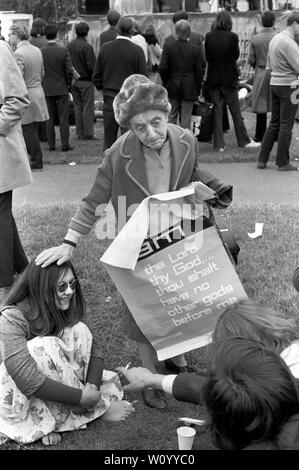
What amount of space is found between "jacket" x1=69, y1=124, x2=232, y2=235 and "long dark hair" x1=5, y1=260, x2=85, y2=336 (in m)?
0.26

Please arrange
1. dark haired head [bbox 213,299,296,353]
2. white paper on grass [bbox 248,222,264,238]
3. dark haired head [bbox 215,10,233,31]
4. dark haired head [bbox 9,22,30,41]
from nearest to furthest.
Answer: dark haired head [bbox 213,299,296,353] < white paper on grass [bbox 248,222,264,238] < dark haired head [bbox 9,22,30,41] < dark haired head [bbox 215,10,233,31]

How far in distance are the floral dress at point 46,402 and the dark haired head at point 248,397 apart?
1.13 meters

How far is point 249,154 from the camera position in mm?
8727

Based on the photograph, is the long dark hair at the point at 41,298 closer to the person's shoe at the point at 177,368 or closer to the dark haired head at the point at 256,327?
the person's shoe at the point at 177,368

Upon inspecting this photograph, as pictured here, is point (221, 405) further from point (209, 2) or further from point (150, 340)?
point (209, 2)

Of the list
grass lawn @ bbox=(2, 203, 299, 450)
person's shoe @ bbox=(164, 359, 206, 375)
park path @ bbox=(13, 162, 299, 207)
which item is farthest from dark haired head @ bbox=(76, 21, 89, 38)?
person's shoe @ bbox=(164, 359, 206, 375)

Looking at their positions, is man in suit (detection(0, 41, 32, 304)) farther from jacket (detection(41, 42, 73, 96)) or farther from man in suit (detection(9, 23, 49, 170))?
jacket (detection(41, 42, 73, 96))

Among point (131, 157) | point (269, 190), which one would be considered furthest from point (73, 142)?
point (131, 157)

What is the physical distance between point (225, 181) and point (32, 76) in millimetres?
2760

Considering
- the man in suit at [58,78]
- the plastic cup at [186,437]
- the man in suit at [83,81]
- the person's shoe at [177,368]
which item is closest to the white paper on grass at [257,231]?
the person's shoe at [177,368]

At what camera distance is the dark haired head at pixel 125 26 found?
7.85 meters

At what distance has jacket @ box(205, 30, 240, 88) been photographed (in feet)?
28.2

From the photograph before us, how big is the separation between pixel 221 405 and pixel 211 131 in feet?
23.8

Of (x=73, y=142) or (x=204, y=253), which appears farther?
(x=73, y=142)
